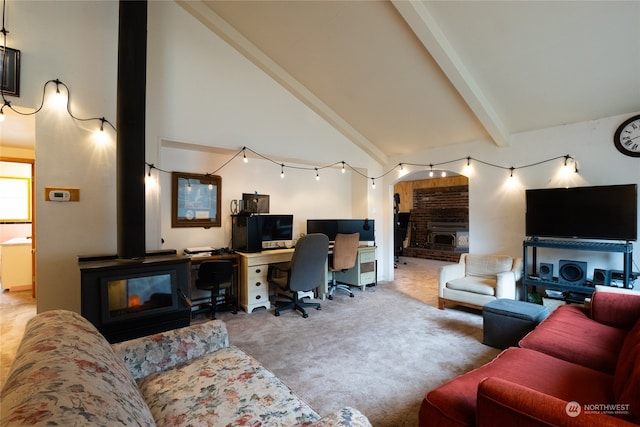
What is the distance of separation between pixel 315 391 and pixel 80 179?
2933 millimetres

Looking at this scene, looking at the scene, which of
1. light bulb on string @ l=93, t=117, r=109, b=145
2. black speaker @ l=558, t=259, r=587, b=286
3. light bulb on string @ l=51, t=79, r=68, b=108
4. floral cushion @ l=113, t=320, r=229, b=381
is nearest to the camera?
floral cushion @ l=113, t=320, r=229, b=381

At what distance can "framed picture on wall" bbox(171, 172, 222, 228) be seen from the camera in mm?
3910

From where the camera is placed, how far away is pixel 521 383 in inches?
59.0

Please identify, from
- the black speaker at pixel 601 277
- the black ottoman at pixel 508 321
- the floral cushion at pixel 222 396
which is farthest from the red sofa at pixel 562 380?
the black speaker at pixel 601 277

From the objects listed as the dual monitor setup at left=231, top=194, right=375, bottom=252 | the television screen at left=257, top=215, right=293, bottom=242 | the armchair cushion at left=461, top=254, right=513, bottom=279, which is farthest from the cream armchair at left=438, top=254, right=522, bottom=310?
the television screen at left=257, top=215, right=293, bottom=242

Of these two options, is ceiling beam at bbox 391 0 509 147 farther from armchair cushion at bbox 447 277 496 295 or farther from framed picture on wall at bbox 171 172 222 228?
framed picture on wall at bbox 171 172 222 228

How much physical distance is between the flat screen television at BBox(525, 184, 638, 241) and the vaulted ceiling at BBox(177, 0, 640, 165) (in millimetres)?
934

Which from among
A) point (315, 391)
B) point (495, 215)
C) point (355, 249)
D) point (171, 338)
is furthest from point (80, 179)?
point (495, 215)

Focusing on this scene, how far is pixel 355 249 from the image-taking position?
15.0 feet

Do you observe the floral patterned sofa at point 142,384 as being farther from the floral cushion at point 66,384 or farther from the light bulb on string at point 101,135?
the light bulb on string at point 101,135

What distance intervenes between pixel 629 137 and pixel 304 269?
4044 millimetres

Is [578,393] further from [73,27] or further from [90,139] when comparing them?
[73,27]

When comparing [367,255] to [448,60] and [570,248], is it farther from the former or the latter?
[448,60]

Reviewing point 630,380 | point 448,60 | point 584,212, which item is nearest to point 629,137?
point 584,212
